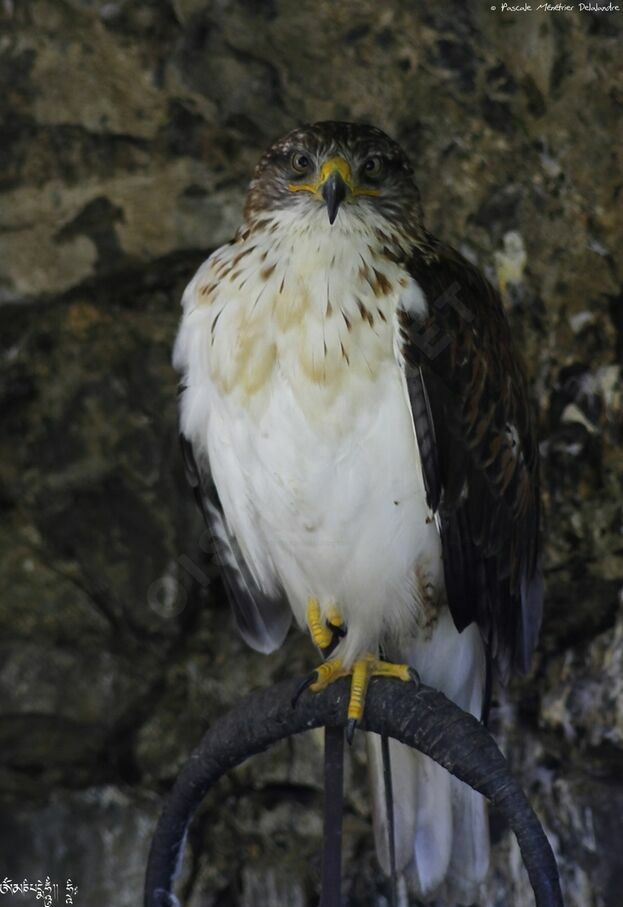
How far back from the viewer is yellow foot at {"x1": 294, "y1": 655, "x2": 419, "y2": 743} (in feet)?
8.28

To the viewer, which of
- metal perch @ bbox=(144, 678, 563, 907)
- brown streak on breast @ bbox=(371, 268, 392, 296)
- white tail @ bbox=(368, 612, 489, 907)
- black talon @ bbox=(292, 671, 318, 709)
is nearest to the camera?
metal perch @ bbox=(144, 678, 563, 907)

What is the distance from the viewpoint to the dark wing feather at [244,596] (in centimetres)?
306

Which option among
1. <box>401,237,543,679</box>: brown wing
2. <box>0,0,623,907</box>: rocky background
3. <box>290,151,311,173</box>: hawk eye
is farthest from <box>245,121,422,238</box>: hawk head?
<box>0,0,623,907</box>: rocky background

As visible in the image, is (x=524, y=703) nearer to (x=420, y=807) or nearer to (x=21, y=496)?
(x=420, y=807)

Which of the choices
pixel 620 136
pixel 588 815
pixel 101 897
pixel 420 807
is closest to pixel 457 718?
pixel 420 807

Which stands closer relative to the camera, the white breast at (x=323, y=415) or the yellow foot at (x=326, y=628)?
the white breast at (x=323, y=415)

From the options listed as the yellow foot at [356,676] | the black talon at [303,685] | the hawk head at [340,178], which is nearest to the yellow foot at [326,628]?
the yellow foot at [356,676]

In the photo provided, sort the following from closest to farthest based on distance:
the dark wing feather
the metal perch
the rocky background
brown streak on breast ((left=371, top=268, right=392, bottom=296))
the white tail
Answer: the metal perch, brown streak on breast ((left=371, top=268, right=392, bottom=296)), the white tail, the dark wing feather, the rocky background

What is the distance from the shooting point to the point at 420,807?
290cm

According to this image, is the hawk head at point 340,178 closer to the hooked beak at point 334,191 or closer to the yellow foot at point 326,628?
the hooked beak at point 334,191

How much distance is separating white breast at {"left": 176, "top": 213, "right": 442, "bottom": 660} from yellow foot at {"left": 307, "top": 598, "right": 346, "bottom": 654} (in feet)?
0.22

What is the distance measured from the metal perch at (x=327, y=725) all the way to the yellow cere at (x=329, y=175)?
0.93 metres

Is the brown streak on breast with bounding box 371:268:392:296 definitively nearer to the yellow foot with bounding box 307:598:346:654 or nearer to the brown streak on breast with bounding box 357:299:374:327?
the brown streak on breast with bounding box 357:299:374:327

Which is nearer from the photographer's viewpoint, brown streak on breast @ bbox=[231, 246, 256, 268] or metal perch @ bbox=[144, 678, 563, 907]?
metal perch @ bbox=[144, 678, 563, 907]
